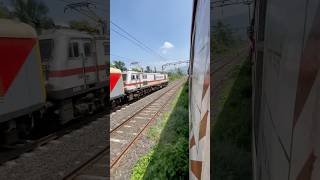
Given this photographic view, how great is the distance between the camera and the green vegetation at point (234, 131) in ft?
5.80

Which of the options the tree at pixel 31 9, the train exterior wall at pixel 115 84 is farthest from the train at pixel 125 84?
the tree at pixel 31 9

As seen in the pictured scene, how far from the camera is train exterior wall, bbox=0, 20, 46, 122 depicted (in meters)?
8.96

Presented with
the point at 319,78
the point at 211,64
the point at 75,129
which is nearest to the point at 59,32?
the point at 75,129

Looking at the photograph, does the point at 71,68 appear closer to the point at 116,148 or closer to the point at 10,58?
the point at 116,148

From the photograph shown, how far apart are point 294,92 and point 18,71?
9799mm

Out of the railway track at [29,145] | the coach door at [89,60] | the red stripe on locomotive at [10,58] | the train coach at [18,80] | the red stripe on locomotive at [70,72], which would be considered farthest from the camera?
the coach door at [89,60]

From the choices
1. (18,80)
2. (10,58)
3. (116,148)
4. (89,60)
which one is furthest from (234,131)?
(89,60)

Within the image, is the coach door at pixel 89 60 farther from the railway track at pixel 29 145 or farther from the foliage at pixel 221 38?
the foliage at pixel 221 38

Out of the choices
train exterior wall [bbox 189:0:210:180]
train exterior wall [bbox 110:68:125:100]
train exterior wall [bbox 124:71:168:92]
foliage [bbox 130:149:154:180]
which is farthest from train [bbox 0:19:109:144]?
train exterior wall [bbox 189:0:210:180]

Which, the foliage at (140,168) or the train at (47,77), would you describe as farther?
the train at (47,77)

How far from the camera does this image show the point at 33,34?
10.5 metres

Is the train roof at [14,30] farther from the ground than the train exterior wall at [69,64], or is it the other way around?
the train roof at [14,30]

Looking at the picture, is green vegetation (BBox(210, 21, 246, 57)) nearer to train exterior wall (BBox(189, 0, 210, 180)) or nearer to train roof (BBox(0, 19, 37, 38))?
train exterior wall (BBox(189, 0, 210, 180))

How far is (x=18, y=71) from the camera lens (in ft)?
31.4
